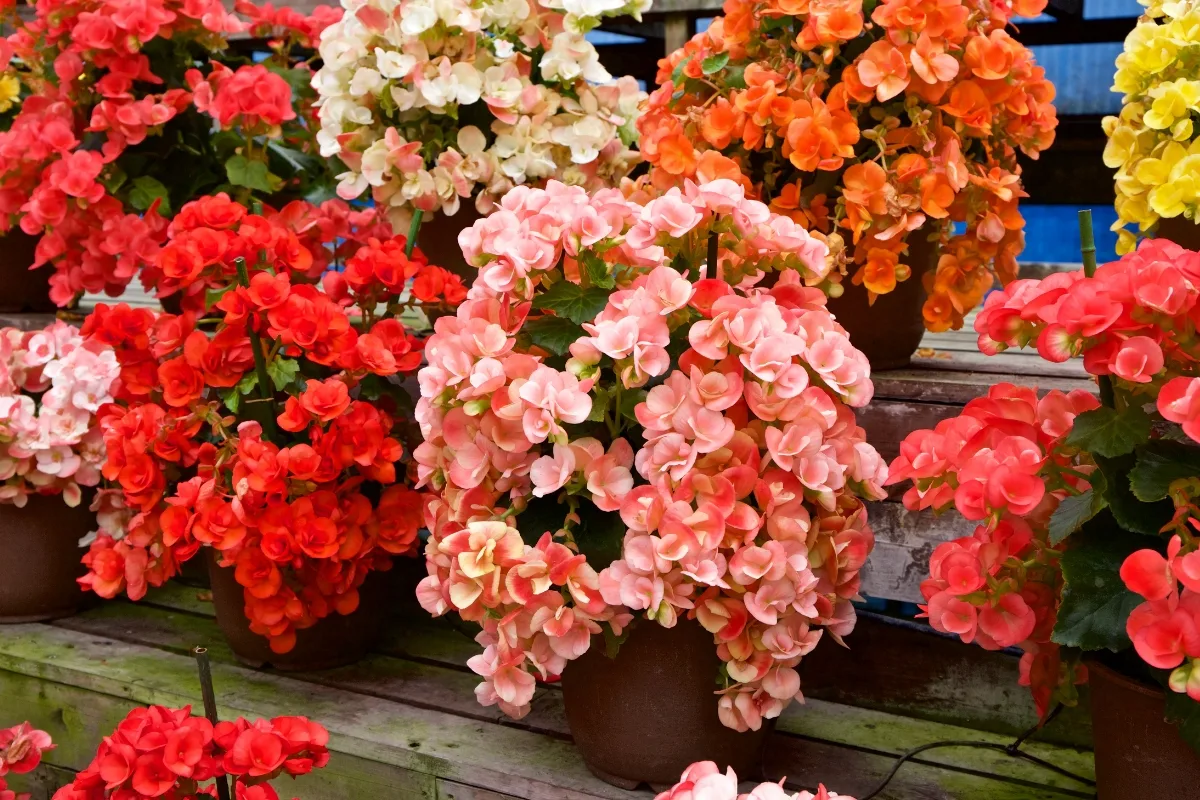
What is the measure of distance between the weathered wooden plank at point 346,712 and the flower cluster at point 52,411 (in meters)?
0.21

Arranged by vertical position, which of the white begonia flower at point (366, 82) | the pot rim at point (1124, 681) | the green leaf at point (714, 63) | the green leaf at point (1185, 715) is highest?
the green leaf at point (714, 63)

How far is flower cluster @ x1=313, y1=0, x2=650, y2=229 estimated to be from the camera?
5.18ft

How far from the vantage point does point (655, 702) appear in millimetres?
1155

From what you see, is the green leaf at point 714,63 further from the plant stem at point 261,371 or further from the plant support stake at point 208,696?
the plant support stake at point 208,696

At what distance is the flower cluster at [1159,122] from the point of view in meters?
1.32

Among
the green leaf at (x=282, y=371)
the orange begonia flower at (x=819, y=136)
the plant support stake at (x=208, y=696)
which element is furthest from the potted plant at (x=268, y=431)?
the orange begonia flower at (x=819, y=136)

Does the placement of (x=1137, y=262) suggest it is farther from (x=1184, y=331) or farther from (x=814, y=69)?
(x=814, y=69)

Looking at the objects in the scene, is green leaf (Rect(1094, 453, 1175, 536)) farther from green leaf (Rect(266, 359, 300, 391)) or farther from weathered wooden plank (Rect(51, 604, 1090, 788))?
green leaf (Rect(266, 359, 300, 391))

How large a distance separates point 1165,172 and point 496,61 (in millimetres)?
845

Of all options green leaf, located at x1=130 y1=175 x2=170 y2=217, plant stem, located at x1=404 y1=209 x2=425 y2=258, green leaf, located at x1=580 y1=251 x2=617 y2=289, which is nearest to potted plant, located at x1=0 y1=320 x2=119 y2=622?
green leaf, located at x1=130 y1=175 x2=170 y2=217

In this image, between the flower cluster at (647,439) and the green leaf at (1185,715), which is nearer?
the green leaf at (1185,715)

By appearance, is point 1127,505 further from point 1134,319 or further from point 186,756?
point 186,756

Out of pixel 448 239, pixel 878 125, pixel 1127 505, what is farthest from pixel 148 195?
pixel 1127 505

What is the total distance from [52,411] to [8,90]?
25.2 inches
